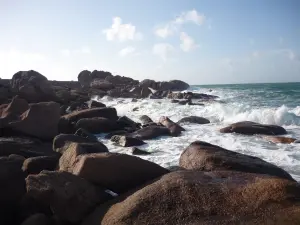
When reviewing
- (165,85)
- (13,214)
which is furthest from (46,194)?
(165,85)

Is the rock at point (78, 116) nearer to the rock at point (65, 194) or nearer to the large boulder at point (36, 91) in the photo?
the large boulder at point (36, 91)

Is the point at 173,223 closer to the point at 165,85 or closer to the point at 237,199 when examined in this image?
the point at 237,199

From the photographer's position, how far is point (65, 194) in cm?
379

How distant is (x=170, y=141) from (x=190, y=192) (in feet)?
21.9

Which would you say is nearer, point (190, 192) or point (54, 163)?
point (190, 192)

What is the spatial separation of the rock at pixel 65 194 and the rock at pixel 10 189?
20.6 inches

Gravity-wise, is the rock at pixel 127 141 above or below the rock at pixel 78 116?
below

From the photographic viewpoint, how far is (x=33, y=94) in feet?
53.7

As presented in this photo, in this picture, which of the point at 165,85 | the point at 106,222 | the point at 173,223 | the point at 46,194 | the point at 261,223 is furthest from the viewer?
the point at 165,85

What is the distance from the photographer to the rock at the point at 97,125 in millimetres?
11578

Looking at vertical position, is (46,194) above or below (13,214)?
above

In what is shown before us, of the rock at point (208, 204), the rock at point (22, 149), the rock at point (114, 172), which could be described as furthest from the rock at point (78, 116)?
the rock at point (208, 204)

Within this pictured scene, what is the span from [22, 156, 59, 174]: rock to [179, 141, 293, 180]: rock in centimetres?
224

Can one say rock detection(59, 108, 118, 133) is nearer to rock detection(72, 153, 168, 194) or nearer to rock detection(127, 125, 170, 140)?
rock detection(127, 125, 170, 140)
